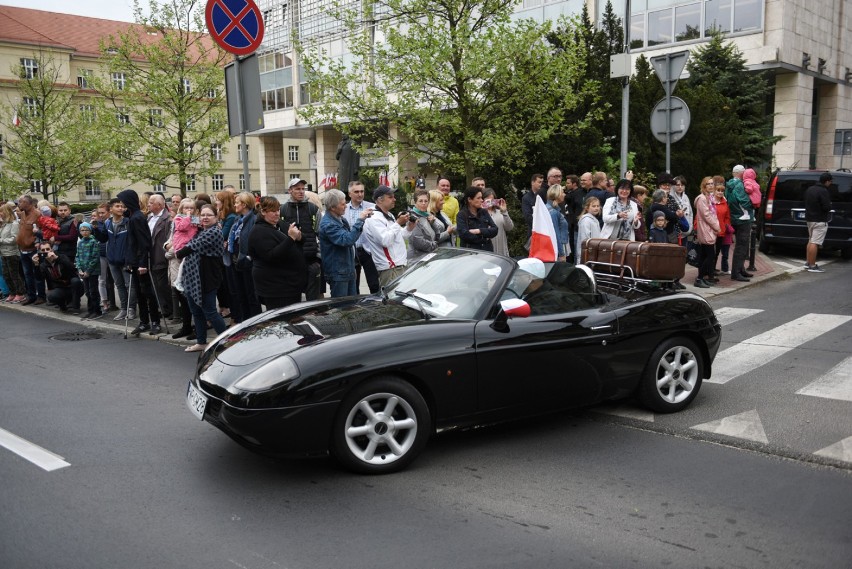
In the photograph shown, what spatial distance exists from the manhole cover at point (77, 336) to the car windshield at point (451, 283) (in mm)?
6187

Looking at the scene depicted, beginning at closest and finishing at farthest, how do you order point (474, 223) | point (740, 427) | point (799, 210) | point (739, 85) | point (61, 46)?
point (740, 427), point (474, 223), point (799, 210), point (739, 85), point (61, 46)

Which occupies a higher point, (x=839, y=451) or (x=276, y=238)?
(x=276, y=238)

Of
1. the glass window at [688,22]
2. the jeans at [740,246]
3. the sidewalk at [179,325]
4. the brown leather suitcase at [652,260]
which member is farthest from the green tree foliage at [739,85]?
the brown leather suitcase at [652,260]

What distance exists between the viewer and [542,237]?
780 centimetres

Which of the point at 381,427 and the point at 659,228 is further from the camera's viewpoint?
the point at 659,228

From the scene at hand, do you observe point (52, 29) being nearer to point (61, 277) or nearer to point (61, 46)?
point (61, 46)

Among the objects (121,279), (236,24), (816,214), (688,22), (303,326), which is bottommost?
(121,279)

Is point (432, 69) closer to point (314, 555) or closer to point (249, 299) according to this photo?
point (249, 299)

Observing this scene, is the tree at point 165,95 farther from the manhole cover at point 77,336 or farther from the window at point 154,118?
the manhole cover at point 77,336

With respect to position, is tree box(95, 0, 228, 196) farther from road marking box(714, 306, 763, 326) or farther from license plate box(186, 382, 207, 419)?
license plate box(186, 382, 207, 419)

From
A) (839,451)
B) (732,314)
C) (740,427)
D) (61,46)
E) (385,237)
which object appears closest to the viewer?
(839,451)

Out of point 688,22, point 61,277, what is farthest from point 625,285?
point 688,22

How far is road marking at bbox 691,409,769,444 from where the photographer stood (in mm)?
5551

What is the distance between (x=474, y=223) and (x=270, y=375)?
557 centimetres
